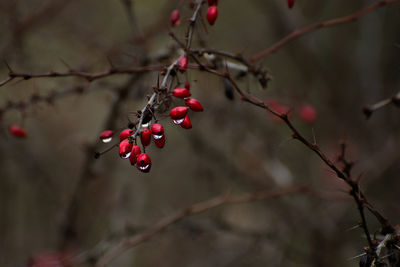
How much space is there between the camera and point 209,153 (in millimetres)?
4223

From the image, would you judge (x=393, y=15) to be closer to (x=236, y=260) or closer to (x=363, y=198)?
(x=236, y=260)

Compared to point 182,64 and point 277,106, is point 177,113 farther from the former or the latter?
point 277,106

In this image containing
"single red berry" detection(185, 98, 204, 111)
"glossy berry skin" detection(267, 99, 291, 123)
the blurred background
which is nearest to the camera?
"single red berry" detection(185, 98, 204, 111)

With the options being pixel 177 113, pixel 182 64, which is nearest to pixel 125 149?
pixel 177 113

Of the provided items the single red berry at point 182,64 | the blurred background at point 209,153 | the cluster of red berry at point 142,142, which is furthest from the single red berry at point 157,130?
the blurred background at point 209,153

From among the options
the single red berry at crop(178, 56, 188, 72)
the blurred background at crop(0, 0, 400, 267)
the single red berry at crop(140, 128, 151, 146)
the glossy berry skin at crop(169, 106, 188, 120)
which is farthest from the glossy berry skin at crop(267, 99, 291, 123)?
the single red berry at crop(140, 128, 151, 146)

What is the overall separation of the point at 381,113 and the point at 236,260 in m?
2.29

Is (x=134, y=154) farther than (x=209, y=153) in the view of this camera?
No

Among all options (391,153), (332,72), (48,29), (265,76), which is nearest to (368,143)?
(391,153)

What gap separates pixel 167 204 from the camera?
4.68m

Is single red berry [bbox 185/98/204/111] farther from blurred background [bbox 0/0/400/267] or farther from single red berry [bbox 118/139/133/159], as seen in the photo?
blurred background [bbox 0/0/400/267]

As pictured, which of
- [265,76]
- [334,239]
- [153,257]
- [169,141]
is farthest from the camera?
[169,141]

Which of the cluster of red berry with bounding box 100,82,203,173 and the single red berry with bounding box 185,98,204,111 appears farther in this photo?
the single red berry with bounding box 185,98,204,111

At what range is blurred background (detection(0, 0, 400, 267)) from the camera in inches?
141
